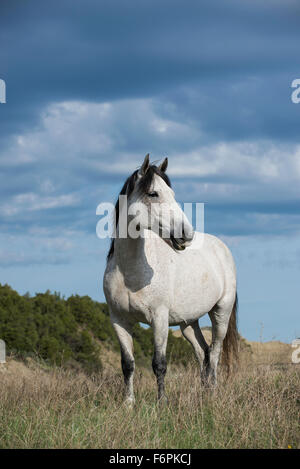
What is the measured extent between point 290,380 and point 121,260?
10.3 feet

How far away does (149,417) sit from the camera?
575cm

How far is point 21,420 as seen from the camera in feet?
18.5

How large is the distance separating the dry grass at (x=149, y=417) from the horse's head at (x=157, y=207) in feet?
6.30

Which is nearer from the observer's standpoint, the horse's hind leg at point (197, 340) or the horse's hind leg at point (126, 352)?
the horse's hind leg at point (126, 352)

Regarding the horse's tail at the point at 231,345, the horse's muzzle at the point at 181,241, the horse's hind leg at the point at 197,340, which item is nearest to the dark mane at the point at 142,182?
the horse's muzzle at the point at 181,241

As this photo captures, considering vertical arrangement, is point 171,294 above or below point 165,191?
below

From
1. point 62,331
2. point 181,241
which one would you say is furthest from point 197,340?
point 62,331

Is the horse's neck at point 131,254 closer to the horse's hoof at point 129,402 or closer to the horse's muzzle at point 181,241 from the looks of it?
the horse's muzzle at point 181,241

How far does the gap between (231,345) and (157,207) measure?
12.8 feet

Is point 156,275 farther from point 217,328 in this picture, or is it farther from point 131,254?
point 217,328

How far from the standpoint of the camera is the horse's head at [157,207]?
5906 mm

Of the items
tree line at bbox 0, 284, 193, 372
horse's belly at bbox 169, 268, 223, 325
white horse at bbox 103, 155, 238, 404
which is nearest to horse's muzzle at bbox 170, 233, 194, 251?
white horse at bbox 103, 155, 238, 404
